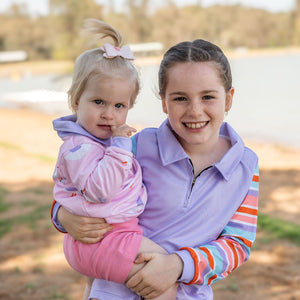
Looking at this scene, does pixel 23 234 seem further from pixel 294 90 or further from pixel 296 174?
pixel 294 90

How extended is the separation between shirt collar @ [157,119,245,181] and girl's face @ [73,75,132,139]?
197mm

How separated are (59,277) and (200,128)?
254 cm

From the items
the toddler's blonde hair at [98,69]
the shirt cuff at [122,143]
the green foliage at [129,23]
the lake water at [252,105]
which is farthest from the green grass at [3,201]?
the green foliage at [129,23]

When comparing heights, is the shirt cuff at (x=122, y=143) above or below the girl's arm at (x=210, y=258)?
above

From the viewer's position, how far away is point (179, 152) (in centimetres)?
175

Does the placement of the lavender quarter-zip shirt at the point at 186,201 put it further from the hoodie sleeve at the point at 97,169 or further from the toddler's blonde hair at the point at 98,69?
the toddler's blonde hair at the point at 98,69

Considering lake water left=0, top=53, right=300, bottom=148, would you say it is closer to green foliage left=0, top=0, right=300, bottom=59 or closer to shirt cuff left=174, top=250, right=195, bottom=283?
shirt cuff left=174, top=250, right=195, bottom=283

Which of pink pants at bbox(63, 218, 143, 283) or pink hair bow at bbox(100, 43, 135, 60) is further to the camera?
pink hair bow at bbox(100, 43, 135, 60)

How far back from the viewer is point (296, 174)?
23.4ft

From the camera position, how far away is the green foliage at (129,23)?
29969mm

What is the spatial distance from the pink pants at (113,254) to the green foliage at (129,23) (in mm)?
26050

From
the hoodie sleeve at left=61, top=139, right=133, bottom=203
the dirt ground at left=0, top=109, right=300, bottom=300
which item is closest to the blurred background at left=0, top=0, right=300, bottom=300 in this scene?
the dirt ground at left=0, top=109, right=300, bottom=300

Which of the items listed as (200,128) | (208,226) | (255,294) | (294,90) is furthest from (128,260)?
(294,90)

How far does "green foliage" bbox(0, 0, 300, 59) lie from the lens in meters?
30.0
